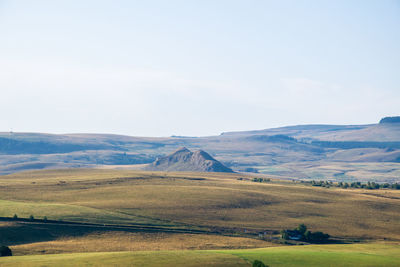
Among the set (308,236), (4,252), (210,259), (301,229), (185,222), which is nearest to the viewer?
(210,259)

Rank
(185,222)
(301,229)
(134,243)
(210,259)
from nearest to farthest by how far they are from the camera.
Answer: (210,259) < (134,243) < (301,229) < (185,222)

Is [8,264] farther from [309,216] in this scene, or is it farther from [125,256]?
[309,216]

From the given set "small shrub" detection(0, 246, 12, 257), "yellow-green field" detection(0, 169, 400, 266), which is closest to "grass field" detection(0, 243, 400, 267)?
"yellow-green field" detection(0, 169, 400, 266)

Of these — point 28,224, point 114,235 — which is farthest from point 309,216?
point 28,224

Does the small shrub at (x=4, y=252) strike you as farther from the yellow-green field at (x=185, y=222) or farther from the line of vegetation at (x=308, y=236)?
the line of vegetation at (x=308, y=236)

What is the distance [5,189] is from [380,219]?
89.4 m

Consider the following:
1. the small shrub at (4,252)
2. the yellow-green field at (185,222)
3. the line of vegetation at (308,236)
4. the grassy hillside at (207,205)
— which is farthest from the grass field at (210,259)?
the grassy hillside at (207,205)

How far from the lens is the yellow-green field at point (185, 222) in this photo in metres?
64.2

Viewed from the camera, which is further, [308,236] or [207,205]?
[207,205]

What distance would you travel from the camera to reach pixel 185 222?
100312 mm

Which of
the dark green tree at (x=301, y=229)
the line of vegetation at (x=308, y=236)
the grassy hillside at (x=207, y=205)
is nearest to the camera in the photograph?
the line of vegetation at (x=308, y=236)

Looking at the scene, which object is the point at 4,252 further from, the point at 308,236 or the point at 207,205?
the point at 207,205

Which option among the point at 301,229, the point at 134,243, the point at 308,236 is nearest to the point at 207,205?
the point at 301,229

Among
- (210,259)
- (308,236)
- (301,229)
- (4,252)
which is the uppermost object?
(210,259)
